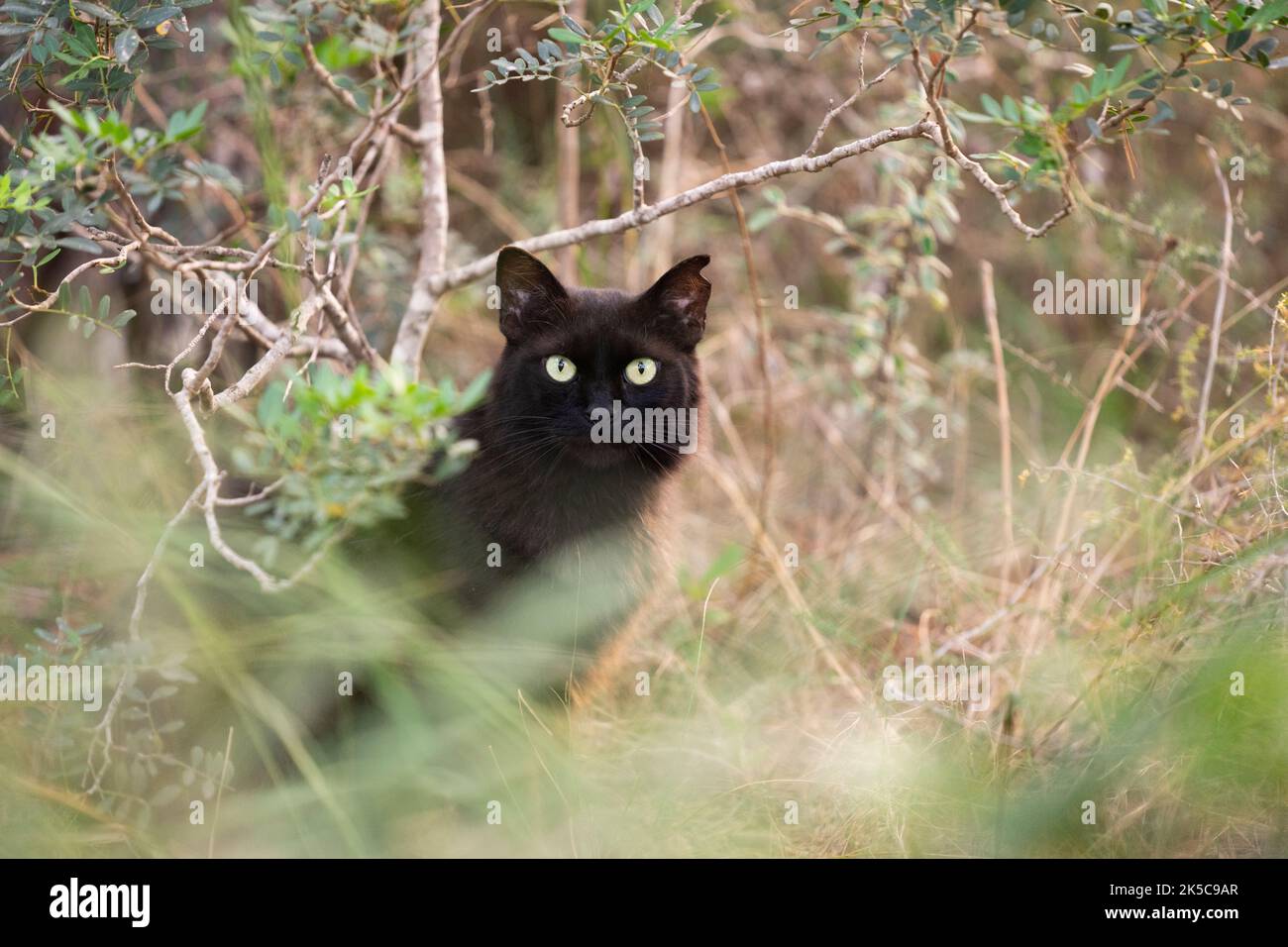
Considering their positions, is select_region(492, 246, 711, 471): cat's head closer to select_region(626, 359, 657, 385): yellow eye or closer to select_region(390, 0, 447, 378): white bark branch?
select_region(626, 359, 657, 385): yellow eye

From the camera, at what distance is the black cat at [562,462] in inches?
117

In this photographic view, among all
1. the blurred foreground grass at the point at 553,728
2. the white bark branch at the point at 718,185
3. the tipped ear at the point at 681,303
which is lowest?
the blurred foreground grass at the point at 553,728

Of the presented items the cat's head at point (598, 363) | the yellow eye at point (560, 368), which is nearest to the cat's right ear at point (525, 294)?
the cat's head at point (598, 363)

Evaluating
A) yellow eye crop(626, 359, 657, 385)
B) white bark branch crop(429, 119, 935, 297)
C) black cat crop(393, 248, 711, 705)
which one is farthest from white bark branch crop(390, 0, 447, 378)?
yellow eye crop(626, 359, 657, 385)

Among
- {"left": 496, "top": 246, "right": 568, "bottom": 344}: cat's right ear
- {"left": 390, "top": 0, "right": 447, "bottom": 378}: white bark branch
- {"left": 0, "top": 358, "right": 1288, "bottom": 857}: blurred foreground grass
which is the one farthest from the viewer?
{"left": 390, "top": 0, "right": 447, "bottom": 378}: white bark branch

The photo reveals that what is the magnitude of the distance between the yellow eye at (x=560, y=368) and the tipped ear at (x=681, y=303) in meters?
0.27

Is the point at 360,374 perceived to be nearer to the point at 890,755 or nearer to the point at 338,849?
the point at 338,849

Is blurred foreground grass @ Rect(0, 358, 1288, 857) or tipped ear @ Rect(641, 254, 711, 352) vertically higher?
tipped ear @ Rect(641, 254, 711, 352)

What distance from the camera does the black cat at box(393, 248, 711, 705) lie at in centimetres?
297

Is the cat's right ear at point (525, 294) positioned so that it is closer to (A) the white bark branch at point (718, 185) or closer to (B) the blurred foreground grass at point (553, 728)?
(A) the white bark branch at point (718, 185)

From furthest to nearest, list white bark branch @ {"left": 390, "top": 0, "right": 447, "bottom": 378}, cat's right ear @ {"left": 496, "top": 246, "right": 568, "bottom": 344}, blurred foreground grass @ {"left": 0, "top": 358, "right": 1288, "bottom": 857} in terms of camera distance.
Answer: white bark branch @ {"left": 390, "top": 0, "right": 447, "bottom": 378}, cat's right ear @ {"left": 496, "top": 246, "right": 568, "bottom": 344}, blurred foreground grass @ {"left": 0, "top": 358, "right": 1288, "bottom": 857}

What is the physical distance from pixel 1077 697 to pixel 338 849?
190cm

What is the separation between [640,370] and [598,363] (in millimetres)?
123

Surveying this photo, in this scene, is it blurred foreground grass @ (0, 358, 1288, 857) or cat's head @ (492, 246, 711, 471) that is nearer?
blurred foreground grass @ (0, 358, 1288, 857)
